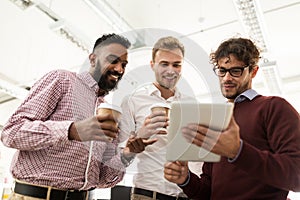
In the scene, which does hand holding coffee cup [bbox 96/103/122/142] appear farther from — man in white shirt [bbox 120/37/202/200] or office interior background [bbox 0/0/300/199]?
office interior background [bbox 0/0/300/199]

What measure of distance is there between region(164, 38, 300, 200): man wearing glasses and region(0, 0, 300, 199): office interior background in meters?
1.02

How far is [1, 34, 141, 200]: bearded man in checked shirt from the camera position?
1.17 m

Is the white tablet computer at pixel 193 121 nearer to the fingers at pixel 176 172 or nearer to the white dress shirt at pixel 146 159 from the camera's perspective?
the fingers at pixel 176 172

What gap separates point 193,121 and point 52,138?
0.59 m

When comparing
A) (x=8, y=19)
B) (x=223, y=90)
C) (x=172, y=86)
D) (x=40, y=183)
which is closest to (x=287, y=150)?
(x=223, y=90)

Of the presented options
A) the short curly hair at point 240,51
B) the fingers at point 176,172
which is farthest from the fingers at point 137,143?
the short curly hair at point 240,51

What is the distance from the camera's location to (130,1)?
3406 mm

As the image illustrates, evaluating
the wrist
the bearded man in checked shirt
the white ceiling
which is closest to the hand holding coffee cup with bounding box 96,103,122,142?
the bearded man in checked shirt

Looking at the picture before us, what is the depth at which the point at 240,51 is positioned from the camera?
1.33m

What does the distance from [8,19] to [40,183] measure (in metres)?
3.32

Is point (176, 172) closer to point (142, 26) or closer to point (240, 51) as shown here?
point (240, 51)

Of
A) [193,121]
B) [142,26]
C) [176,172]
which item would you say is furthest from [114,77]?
[142,26]

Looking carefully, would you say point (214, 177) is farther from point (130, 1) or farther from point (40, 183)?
point (130, 1)

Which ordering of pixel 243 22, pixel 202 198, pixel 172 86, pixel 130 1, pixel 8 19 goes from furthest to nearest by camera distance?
pixel 8 19 → pixel 130 1 → pixel 243 22 → pixel 172 86 → pixel 202 198
